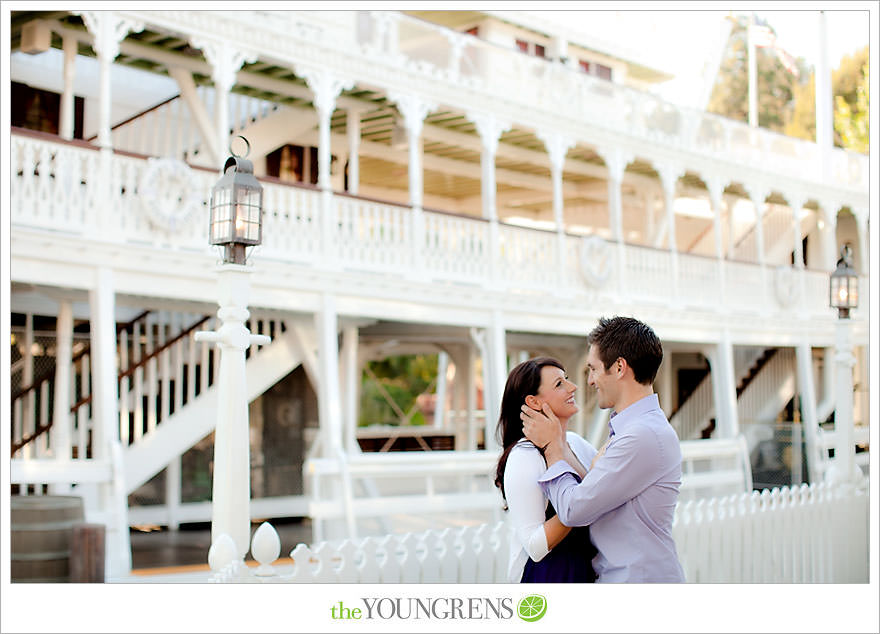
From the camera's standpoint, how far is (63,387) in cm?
1170

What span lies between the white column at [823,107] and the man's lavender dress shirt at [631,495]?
19509 mm

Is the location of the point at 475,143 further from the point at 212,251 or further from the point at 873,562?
the point at 873,562

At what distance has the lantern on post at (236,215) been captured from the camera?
588 centimetres

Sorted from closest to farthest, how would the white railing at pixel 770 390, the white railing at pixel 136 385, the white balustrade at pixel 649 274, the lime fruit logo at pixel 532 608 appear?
1. the lime fruit logo at pixel 532 608
2. the white railing at pixel 136 385
3. the white balustrade at pixel 649 274
4. the white railing at pixel 770 390

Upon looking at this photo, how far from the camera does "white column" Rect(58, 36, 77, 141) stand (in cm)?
1192

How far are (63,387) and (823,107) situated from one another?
1790cm

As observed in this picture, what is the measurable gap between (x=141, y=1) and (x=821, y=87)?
16.3m

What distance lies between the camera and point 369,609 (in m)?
5.77

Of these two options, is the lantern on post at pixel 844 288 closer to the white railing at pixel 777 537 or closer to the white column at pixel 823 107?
the white railing at pixel 777 537

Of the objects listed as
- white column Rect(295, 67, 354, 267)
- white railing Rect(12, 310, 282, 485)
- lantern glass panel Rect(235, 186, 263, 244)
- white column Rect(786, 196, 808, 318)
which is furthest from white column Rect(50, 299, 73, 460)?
white column Rect(786, 196, 808, 318)

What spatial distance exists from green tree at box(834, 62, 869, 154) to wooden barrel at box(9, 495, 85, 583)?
73.1 ft

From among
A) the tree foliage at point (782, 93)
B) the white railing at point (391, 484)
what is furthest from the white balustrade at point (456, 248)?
the tree foliage at point (782, 93)

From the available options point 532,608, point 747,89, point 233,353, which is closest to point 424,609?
point 532,608

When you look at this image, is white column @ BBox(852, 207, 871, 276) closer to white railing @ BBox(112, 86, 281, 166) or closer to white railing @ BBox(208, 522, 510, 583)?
white railing @ BBox(112, 86, 281, 166)
